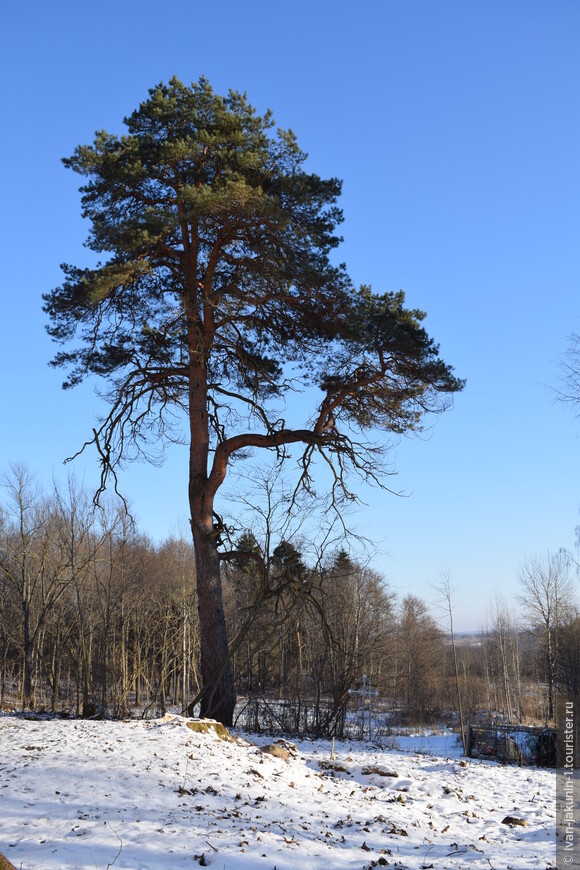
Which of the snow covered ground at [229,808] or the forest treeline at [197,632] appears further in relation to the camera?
the forest treeline at [197,632]

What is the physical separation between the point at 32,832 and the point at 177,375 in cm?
956

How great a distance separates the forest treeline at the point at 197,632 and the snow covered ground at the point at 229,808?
3210 mm

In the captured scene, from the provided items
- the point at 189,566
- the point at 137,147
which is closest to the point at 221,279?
the point at 137,147

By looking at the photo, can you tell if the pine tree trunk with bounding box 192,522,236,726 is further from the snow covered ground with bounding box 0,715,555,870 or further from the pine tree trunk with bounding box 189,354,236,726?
the snow covered ground with bounding box 0,715,555,870

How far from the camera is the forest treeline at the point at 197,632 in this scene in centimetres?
1516

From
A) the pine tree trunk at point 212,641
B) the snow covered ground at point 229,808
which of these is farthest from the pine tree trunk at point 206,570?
the snow covered ground at point 229,808

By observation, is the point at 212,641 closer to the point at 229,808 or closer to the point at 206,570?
the point at 206,570

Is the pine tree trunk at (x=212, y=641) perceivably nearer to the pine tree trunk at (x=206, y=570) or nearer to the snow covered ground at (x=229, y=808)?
the pine tree trunk at (x=206, y=570)

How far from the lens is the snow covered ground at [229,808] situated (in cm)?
572

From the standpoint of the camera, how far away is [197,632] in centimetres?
2650

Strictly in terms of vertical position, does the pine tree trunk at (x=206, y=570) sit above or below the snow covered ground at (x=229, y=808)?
above

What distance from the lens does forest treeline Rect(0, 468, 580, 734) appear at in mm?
15156

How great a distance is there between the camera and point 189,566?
116 feet

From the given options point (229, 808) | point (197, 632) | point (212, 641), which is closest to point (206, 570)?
point (212, 641)
